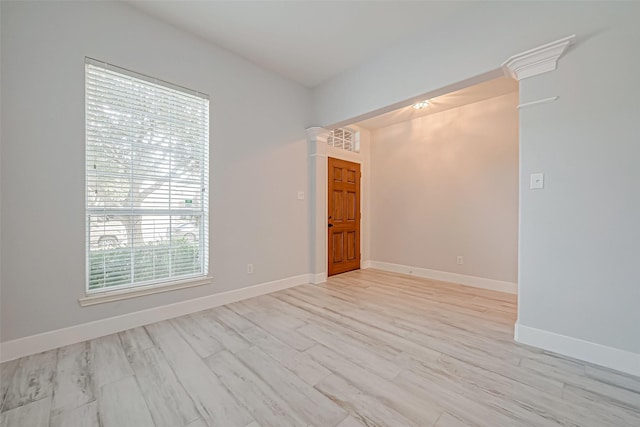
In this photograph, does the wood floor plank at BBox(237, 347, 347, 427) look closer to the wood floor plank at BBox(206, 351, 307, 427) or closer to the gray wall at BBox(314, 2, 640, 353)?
the wood floor plank at BBox(206, 351, 307, 427)

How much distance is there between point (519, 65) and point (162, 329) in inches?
154

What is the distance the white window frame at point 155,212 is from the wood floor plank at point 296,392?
125cm

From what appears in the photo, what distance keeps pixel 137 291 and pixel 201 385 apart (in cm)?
134

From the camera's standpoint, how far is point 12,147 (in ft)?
5.99

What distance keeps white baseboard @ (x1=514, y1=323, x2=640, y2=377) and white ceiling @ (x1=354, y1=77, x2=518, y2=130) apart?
262 cm

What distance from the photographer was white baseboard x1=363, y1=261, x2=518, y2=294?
3500 millimetres

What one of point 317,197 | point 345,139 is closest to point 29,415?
Result: point 317,197

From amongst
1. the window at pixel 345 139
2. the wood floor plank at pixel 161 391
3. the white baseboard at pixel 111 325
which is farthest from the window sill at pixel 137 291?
the window at pixel 345 139

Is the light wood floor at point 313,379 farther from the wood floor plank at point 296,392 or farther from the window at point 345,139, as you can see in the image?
the window at point 345,139

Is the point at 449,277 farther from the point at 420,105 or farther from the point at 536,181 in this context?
the point at 420,105

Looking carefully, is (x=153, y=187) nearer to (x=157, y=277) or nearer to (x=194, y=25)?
(x=157, y=277)

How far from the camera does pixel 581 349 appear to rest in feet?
5.99

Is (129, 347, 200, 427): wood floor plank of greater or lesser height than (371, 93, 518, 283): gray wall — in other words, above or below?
below

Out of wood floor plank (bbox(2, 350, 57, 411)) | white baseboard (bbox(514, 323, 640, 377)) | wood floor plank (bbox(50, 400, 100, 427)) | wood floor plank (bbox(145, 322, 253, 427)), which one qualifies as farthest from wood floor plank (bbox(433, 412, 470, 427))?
wood floor plank (bbox(2, 350, 57, 411))
